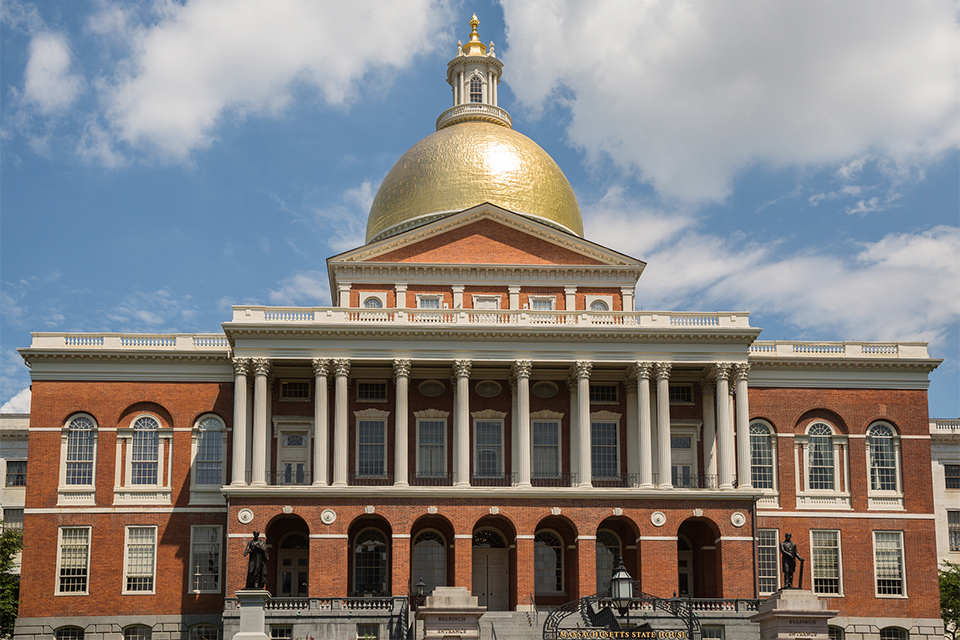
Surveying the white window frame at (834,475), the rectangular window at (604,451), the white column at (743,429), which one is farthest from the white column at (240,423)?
the white window frame at (834,475)

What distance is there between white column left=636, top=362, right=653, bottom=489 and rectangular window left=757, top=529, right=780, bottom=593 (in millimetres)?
6883

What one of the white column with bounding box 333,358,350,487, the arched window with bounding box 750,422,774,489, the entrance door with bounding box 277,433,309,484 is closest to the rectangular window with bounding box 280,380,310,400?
the entrance door with bounding box 277,433,309,484

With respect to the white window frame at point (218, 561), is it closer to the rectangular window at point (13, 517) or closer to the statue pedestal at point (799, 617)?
the rectangular window at point (13, 517)

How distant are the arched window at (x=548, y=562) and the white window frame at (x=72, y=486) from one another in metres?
20.4

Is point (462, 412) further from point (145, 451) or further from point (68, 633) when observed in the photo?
point (68, 633)

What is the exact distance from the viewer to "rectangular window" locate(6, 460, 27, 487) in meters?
65.7

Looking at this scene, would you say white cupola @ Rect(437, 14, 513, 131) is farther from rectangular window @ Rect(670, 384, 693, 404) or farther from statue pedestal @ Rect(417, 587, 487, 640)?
statue pedestal @ Rect(417, 587, 487, 640)

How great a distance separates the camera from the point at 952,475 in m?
66.0

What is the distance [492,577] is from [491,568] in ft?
1.35

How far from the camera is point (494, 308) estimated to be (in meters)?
55.7

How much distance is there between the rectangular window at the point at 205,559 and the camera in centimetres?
5084

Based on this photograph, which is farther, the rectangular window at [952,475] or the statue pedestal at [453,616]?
the rectangular window at [952,475]

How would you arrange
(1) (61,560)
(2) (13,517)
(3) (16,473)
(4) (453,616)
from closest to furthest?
(4) (453,616), (1) (61,560), (2) (13,517), (3) (16,473)

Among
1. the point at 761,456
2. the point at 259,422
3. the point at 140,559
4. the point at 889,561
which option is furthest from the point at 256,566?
the point at 889,561
